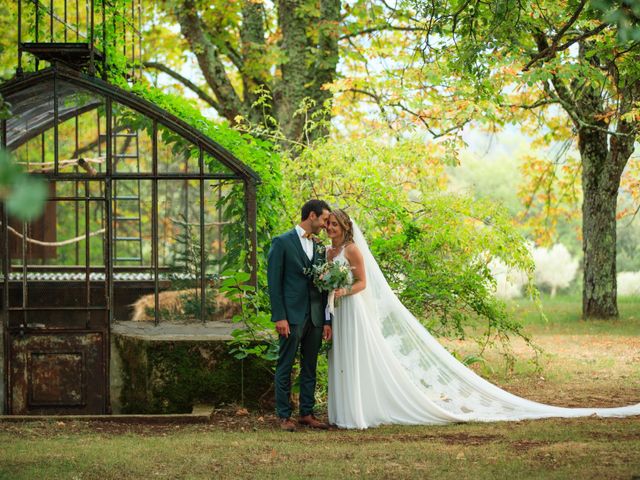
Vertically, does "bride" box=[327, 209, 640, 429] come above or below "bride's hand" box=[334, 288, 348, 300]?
below

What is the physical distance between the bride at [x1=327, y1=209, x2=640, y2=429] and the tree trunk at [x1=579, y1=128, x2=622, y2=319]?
35.5ft

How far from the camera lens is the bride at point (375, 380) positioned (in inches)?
318

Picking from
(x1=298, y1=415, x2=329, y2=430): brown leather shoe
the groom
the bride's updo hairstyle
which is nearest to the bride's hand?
the groom

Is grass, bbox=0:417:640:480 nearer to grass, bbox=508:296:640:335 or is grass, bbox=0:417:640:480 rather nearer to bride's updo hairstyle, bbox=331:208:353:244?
bride's updo hairstyle, bbox=331:208:353:244

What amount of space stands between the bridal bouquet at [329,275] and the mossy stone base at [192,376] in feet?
5.21

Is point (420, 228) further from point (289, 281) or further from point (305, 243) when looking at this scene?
point (289, 281)

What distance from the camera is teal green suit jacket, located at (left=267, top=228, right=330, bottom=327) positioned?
26.1 ft

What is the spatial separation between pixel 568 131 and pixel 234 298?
14.8 metres

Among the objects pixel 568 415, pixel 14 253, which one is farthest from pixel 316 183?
pixel 14 253

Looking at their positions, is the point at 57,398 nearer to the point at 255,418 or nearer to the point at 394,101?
the point at 255,418

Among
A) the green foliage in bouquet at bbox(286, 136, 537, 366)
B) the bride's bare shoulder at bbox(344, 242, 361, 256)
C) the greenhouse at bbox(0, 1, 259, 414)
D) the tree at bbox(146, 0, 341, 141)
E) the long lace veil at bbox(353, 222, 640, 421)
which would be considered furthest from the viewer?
the tree at bbox(146, 0, 341, 141)

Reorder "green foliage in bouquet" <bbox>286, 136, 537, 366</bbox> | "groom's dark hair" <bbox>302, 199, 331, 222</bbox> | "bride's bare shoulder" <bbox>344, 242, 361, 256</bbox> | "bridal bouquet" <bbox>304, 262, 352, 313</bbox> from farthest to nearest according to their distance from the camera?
"green foliage in bouquet" <bbox>286, 136, 537, 366</bbox> < "bride's bare shoulder" <bbox>344, 242, 361, 256</bbox> < "groom's dark hair" <bbox>302, 199, 331, 222</bbox> < "bridal bouquet" <bbox>304, 262, 352, 313</bbox>

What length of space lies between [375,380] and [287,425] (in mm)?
835

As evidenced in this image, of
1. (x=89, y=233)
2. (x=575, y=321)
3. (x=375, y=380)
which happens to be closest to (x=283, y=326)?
(x=375, y=380)
